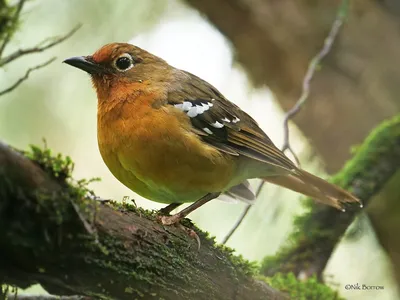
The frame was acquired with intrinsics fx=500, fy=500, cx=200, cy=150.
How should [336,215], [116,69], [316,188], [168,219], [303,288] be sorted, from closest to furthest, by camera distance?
[168,219]
[116,69]
[303,288]
[316,188]
[336,215]

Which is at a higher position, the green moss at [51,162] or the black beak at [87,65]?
the black beak at [87,65]

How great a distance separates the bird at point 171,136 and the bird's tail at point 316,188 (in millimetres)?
11

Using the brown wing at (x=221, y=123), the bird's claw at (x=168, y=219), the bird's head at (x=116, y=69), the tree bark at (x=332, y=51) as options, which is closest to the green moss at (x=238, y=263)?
the bird's claw at (x=168, y=219)

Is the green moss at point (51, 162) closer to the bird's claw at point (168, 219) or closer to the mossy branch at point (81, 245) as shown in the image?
the mossy branch at point (81, 245)

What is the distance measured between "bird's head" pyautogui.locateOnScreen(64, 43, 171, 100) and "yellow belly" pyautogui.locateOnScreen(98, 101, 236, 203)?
27cm

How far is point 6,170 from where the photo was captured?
1.47 metres

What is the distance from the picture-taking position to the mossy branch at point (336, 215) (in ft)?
13.8

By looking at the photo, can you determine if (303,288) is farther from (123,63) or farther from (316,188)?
(123,63)

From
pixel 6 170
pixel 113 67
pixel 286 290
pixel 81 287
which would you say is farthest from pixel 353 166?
pixel 6 170

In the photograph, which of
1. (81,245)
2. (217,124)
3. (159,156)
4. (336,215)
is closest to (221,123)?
(217,124)

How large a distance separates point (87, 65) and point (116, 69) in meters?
0.19

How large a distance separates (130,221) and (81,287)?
1.11 feet

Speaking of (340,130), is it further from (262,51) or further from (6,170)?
(6,170)

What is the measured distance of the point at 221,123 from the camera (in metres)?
3.32
